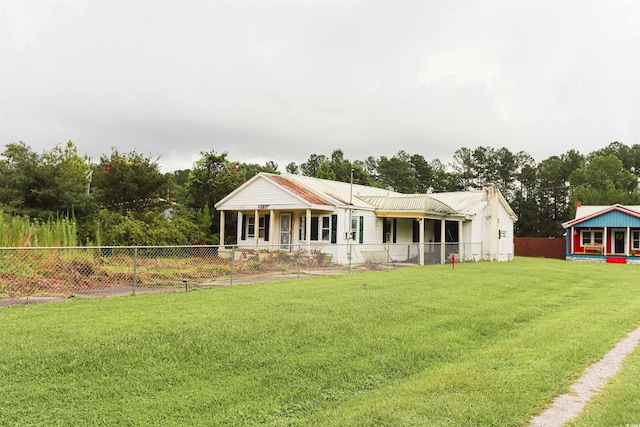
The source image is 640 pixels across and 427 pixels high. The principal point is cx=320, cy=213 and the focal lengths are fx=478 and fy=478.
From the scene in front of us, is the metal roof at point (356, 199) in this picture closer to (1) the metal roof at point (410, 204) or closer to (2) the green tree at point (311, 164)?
(1) the metal roof at point (410, 204)

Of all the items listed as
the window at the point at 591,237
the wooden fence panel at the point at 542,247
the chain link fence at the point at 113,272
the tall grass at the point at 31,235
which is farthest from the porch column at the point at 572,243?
the tall grass at the point at 31,235

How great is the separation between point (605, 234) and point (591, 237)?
5.93ft

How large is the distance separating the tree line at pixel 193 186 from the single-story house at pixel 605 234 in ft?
47.2

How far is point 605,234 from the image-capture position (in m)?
34.4

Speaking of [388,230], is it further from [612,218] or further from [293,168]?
[293,168]

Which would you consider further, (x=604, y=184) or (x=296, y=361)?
(x=604, y=184)

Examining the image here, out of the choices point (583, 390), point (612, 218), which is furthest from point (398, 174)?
point (583, 390)

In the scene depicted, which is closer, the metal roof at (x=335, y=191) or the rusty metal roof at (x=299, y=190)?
the rusty metal roof at (x=299, y=190)

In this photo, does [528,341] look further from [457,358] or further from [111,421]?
[111,421]

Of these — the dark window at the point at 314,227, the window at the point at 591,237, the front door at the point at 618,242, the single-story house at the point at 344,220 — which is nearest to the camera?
the single-story house at the point at 344,220

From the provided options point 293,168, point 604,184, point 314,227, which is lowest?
point 314,227

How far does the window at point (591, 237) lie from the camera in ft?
117

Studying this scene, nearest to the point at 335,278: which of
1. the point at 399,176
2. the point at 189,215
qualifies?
the point at 189,215

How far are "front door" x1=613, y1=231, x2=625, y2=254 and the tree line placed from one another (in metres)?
14.9
